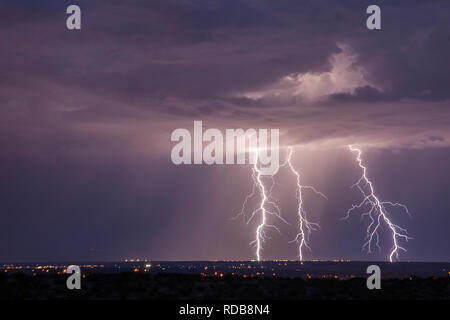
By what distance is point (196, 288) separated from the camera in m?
18.1

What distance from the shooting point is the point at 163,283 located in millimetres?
18734

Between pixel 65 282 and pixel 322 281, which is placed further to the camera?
pixel 322 281

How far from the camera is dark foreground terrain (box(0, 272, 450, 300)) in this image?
57.2ft

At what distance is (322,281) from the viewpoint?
19.9 metres

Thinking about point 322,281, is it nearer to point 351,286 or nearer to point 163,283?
point 351,286

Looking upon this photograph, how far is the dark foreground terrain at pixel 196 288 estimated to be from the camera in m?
17.4
